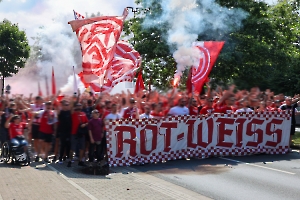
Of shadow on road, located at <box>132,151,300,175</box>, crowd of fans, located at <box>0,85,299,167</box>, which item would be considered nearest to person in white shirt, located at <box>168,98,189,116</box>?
crowd of fans, located at <box>0,85,299,167</box>

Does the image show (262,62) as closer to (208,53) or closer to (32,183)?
(208,53)

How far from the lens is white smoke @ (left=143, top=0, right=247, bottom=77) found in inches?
725

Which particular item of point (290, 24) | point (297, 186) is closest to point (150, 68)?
point (290, 24)

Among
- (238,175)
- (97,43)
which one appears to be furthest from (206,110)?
(97,43)

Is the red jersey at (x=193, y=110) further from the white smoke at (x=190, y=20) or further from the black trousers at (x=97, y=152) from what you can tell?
the white smoke at (x=190, y=20)

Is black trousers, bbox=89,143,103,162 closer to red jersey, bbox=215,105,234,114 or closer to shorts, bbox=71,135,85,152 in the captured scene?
shorts, bbox=71,135,85,152

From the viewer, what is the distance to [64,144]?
11641mm

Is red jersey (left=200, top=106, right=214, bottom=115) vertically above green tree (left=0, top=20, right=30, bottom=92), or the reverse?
green tree (left=0, top=20, right=30, bottom=92)

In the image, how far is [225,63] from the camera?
22.9 meters

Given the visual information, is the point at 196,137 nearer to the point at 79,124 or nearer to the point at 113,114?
the point at 113,114

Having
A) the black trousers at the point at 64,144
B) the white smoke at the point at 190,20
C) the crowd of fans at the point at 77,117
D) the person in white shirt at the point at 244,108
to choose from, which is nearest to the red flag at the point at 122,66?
the white smoke at the point at 190,20

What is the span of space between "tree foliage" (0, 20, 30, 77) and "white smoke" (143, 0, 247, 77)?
2352 cm

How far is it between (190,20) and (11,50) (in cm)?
2809

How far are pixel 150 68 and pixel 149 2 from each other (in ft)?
11.7
